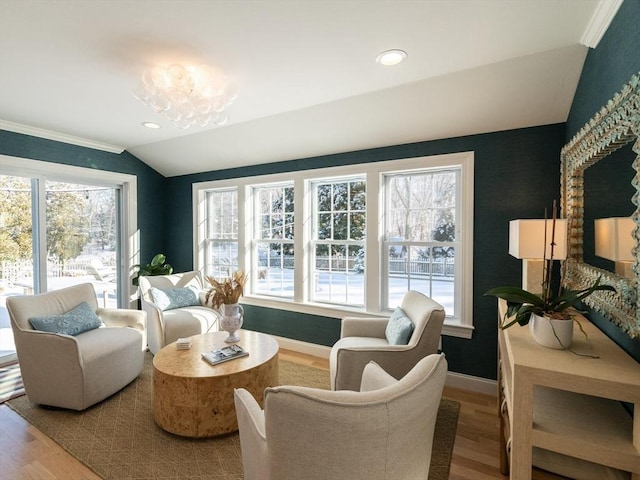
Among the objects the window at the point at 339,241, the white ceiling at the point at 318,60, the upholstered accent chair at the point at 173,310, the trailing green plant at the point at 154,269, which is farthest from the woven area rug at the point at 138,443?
the white ceiling at the point at 318,60

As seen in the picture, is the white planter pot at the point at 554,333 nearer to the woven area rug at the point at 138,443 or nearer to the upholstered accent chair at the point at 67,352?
the woven area rug at the point at 138,443

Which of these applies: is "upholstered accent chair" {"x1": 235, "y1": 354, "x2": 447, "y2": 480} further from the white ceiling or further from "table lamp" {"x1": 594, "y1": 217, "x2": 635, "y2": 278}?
the white ceiling

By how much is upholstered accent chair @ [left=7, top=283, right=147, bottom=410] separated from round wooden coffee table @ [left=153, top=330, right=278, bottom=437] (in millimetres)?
596

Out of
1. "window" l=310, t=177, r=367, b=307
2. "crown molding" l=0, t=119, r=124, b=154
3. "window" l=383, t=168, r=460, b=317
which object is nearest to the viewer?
"window" l=383, t=168, r=460, b=317

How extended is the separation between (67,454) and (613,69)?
3.77m

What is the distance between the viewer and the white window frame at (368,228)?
282 centimetres

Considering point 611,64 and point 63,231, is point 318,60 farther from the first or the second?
point 63,231

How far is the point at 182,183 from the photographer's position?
4734mm

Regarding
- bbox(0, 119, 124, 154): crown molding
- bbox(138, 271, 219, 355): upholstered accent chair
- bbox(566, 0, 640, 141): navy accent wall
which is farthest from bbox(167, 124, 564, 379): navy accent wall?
bbox(0, 119, 124, 154): crown molding

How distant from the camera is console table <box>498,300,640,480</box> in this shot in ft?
3.70

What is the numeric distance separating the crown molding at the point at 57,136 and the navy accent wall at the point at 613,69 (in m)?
4.86

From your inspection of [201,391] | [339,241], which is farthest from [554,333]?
[339,241]

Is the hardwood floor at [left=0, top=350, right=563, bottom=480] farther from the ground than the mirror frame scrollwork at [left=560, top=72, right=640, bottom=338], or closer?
closer

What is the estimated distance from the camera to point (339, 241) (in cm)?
358
